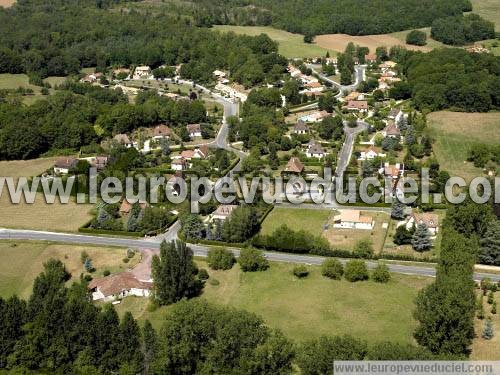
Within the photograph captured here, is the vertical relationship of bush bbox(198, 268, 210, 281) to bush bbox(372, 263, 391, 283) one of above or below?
below

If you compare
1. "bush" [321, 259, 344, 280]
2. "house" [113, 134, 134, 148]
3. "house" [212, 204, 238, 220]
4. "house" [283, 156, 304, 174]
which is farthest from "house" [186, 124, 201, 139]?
"bush" [321, 259, 344, 280]

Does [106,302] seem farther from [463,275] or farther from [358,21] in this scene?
[358,21]

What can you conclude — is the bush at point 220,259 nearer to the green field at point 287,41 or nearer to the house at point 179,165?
the house at point 179,165

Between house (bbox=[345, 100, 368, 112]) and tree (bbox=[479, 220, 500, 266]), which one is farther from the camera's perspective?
house (bbox=[345, 100, 368, 112])

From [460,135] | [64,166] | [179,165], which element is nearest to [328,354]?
[179,165]

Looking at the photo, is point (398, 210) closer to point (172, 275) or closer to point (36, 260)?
point (172, 275)

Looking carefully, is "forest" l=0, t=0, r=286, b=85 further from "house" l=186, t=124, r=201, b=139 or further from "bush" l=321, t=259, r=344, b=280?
"bush" l=321, t=259, r=344, b=280
